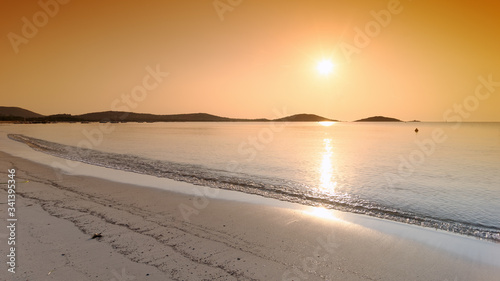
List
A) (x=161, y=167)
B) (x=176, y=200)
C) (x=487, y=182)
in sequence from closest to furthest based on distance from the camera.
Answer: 1. (x=176, y=200)
2. (x=487, y=182)
3. (x=161, y=167)

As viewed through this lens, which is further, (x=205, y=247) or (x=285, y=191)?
(x=285, y=191)

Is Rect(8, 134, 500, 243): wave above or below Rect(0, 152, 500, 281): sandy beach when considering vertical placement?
above

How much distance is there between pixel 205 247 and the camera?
599 cm

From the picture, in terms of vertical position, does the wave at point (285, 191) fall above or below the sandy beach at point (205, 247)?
above

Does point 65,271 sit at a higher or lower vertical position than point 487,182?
lower

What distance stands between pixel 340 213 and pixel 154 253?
6.48m

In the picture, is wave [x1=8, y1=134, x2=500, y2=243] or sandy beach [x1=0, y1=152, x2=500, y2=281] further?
wave [x1=8, y1=134, x2=500, y2=243]

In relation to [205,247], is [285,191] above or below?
above

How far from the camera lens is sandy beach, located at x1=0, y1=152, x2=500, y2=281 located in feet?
16.3

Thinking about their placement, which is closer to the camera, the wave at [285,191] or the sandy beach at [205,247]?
the sandy beach at [205,247]

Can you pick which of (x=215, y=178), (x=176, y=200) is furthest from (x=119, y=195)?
(x=215, y=178)

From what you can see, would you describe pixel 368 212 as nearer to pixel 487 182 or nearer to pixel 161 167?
pixel 487 182

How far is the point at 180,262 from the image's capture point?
526 centimetres

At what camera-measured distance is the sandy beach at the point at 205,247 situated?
16.3ft
